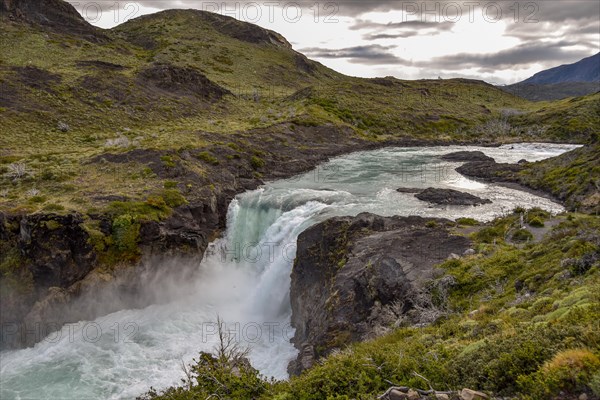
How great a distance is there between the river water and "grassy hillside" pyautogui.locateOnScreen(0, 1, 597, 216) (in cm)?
836

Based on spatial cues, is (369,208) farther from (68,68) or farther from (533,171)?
(68,68)

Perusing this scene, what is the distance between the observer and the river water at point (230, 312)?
77.4 ft

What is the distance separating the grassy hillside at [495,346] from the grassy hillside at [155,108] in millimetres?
24193

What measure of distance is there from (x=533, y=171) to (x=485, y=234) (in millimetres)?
30678

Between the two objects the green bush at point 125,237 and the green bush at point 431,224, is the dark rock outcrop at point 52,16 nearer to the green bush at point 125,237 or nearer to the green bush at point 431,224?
the green bush at point 125,237

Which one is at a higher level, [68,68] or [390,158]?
[68,68]

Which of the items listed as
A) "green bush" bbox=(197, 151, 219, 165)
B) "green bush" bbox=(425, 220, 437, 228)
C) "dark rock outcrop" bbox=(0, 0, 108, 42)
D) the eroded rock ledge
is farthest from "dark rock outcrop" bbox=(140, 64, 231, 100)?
"green bush" bbox=(425, 220, 437, 228)

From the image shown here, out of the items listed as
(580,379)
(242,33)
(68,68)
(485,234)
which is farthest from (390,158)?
(242,33)

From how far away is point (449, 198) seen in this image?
135 feet

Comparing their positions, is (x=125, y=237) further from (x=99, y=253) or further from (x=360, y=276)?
(x=360, y=276)

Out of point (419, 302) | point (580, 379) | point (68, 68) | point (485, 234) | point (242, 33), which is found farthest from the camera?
point (242, 33)

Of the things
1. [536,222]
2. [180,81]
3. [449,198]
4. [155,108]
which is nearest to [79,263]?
[536,222]

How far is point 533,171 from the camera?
1988 inches

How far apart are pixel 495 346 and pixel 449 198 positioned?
33.2m
